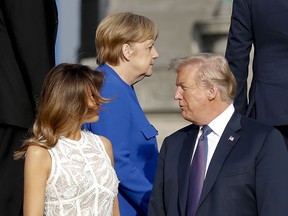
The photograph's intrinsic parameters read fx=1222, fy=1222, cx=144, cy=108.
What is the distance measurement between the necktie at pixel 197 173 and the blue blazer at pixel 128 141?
0.59m

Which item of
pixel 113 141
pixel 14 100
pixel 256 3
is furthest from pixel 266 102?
pixel 14 100

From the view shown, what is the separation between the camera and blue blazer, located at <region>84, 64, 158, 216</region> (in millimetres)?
5984

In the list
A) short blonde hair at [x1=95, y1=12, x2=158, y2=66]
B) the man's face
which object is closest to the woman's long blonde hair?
the man's face

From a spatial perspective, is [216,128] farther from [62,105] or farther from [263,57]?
[263,57]

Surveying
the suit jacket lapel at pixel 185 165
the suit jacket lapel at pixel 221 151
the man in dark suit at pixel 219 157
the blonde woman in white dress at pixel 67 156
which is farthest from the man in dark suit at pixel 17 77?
the suit jacket lapel at pixel 221 151

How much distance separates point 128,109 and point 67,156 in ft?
2.87

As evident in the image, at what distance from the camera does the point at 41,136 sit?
5.31m

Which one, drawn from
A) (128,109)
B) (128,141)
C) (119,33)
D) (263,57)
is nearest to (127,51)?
(119,33)

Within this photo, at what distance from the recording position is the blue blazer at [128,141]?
5.98 meters

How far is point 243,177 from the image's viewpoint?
17.4 ft

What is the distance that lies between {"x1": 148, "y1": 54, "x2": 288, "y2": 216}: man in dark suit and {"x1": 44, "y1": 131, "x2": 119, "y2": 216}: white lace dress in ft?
0.96

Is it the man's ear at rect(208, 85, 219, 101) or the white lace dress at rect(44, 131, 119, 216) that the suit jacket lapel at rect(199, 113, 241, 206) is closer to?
the man's ear at rect(208, 85, 219, 101)

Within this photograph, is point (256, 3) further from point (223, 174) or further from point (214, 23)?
point (214, 23)

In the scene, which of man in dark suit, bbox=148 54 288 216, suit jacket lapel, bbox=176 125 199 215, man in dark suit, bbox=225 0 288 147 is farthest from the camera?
man in dark suit, bbox=225 0 288 147
